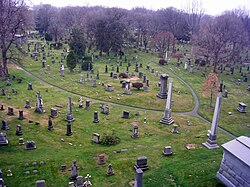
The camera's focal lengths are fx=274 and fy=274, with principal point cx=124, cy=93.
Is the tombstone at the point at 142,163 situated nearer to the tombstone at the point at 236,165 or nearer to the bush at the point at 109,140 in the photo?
the bush at the point at 109,140

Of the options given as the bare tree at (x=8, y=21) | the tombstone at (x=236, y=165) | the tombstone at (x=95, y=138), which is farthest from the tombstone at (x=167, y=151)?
the bare tree at (x=8, y=21)

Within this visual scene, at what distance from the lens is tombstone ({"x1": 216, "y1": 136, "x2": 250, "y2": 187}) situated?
12688mm

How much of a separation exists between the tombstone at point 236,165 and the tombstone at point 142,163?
13.1ft

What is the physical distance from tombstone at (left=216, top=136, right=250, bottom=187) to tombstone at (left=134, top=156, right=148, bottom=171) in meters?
3.99

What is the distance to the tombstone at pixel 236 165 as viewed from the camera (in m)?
12.7

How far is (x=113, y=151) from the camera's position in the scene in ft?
57.3

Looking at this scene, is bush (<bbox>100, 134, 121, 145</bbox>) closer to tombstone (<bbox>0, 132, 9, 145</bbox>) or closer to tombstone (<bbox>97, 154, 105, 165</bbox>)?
tombstone (<bbox>97, 154, 105, 165</bbox>)

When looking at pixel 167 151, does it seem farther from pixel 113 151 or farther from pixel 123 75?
pixel 123 75

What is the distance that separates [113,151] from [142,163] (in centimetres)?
263

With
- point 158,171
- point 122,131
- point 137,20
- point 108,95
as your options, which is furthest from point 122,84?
point 137,20

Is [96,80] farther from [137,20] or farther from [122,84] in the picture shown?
[137,20]

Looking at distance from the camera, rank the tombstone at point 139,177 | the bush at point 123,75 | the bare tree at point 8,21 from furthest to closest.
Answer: the bush at point 123,75, the bare tree at point 8,21, the tombstone at point 139,177

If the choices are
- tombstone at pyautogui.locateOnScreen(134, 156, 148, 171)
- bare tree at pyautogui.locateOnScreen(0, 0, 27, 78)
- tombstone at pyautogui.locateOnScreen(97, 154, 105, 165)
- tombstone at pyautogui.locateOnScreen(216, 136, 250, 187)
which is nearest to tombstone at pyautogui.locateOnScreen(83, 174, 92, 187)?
tombstone at pyautogui.locateOnScreen(97, 154, 105, 165)

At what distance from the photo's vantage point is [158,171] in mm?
15367
